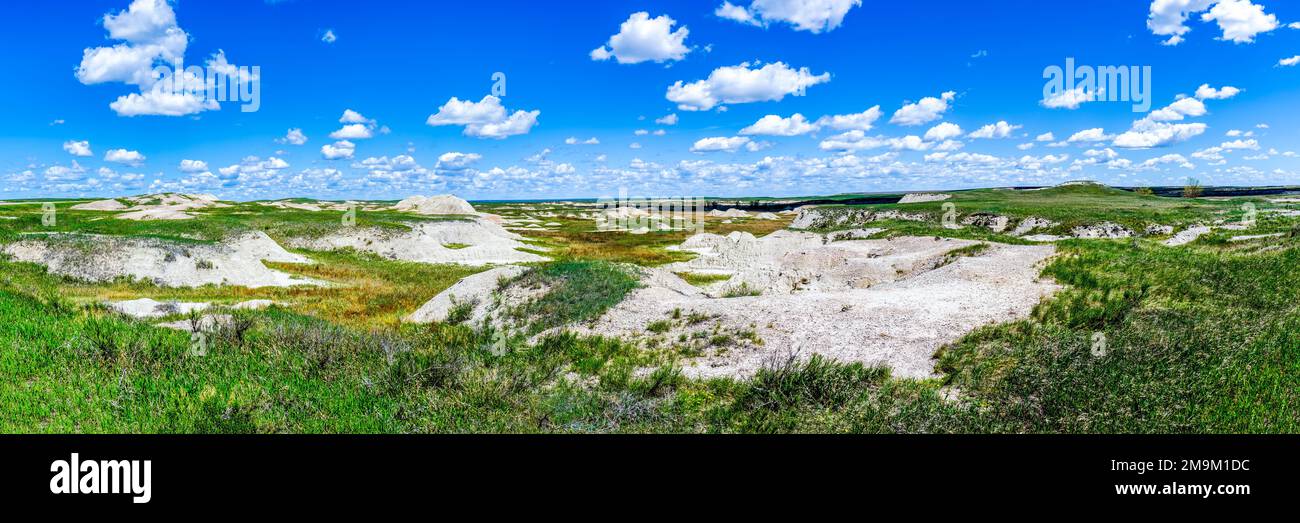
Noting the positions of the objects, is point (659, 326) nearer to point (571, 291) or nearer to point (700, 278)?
point (571, 291)

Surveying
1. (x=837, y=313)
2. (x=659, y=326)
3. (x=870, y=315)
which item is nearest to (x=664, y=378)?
(x=659, y=326)

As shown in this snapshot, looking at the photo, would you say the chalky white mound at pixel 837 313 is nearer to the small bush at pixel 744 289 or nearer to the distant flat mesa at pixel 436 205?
the small bush at pixel 744 289

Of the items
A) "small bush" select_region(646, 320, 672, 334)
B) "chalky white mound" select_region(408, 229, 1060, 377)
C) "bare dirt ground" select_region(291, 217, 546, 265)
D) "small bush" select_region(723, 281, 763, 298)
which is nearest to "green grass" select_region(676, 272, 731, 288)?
"small bush" select_region(723, 281, 763, 298)

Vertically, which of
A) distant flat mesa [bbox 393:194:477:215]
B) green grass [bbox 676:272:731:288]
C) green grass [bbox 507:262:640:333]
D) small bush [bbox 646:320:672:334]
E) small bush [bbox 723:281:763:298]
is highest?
distant flat mesa [bbox 393:194:477:215]

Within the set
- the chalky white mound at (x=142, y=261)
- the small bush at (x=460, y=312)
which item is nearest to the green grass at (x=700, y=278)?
the small bush at (x=460, y=312)

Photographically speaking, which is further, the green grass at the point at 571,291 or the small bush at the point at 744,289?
the small bush at the point at 744,289

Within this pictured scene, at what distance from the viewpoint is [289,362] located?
36.1ft

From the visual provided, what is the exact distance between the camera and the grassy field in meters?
8.17

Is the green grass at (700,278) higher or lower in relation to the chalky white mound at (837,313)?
lower

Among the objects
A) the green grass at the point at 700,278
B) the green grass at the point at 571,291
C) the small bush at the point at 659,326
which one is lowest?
the green grass at the point at 700,278

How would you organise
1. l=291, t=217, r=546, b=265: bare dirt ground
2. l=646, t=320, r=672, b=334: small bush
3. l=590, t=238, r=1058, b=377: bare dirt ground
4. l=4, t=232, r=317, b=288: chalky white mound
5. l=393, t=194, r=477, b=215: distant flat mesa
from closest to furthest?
l=590, t=238, r=1058, b=377: bare dirt ground < l=646, t=320, r=672, b=334: small bush < l=4, t=232, r=317, b=288: chalky white mound < l=291, t=217, r=546, b=265: bare dirt ground < l=393, t=194, r=477, b=215: distant flat mesa

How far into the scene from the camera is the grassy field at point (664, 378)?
8172 mm

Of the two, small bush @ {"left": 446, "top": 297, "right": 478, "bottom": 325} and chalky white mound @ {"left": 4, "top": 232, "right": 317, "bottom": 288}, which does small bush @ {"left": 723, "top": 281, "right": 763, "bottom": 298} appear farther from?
chalky white mound @ {"left": 4, "top": 232, "right": 317, "bottom": 288}
